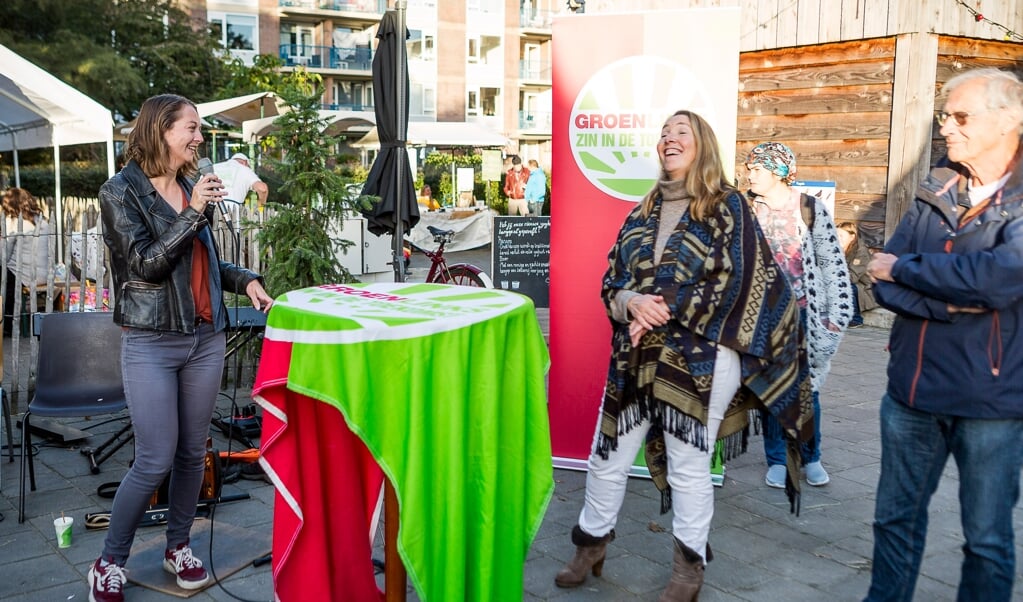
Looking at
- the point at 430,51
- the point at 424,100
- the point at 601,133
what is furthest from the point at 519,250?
the point at 430,51

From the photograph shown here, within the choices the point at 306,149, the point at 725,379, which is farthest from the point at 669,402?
the point at 306,149

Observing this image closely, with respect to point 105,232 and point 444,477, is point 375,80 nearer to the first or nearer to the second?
point 105,232

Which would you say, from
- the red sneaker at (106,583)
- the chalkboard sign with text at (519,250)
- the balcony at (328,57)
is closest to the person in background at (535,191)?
the chalkboard sign with text at (519,250)

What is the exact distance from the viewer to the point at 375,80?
661 cm

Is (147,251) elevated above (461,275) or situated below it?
above

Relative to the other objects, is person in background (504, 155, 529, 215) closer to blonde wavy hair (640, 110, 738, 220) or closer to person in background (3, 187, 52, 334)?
person in background (3, 187, 52, 334)

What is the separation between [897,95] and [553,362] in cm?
637

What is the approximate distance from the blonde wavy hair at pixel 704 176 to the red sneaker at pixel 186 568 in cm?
238

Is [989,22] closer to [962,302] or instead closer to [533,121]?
[962,302]

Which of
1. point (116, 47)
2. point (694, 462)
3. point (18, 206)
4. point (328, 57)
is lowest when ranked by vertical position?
point (694, 462)

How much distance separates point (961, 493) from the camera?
2727 millimetres

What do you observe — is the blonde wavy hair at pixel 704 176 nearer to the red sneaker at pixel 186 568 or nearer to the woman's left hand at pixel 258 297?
the woman's left hand at pixel 258 297

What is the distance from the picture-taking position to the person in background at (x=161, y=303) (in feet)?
10.4

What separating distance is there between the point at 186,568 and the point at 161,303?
3.57 feet
